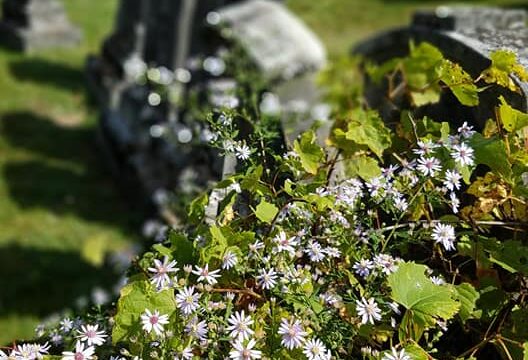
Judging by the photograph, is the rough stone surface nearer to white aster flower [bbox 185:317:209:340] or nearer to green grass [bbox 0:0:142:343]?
green grass [bbox 0:0:142:343]

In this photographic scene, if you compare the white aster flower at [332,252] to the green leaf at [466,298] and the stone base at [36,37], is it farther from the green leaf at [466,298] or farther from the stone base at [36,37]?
the stone base at [36,37]

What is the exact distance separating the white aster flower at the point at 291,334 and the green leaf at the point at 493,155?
52cm

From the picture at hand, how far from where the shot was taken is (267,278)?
55.6 inches

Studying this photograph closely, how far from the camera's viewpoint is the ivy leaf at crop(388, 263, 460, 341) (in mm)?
1376

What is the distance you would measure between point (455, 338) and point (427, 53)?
0.88 meters

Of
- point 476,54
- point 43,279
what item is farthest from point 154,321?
point 43,279

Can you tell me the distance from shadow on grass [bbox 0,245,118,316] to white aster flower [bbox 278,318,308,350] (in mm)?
3334

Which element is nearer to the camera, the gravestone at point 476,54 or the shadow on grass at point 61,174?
the gravestone at point 476,54

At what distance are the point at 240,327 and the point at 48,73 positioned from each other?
24.9ft

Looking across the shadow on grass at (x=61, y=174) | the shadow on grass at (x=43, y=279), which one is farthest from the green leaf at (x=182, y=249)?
the shadow on grass at (x=61, y=174)

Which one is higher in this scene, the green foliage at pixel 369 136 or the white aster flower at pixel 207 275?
the green foliage at pixel 369 136

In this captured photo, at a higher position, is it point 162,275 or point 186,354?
point 162,275

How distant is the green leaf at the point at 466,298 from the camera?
145 cm

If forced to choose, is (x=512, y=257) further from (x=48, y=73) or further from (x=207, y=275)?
(x=48, y=73)
